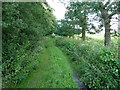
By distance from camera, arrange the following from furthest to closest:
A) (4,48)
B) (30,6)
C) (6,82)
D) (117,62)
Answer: (30,6) → (4,48) → (6,82) → (117,62)

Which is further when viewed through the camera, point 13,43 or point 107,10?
point 107,10

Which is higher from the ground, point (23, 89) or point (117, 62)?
point (117, 62)

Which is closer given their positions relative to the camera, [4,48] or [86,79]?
[86,79]

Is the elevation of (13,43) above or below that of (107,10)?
below

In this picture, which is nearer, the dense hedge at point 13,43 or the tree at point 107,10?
the dense hedge at point 13,43

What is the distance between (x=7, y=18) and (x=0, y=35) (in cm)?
81

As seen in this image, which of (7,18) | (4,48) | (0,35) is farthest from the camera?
(4,48)

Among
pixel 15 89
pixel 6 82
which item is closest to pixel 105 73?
pixel 15 89

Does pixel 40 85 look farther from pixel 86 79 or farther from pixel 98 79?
pixel 98 79

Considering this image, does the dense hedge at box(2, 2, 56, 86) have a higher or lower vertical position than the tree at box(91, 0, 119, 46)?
lower

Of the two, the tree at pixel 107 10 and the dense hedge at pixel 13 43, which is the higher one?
the tree at pixel 107 10

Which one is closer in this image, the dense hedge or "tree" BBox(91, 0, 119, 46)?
the dense hedge

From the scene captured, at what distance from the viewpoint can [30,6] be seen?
422 centimetres

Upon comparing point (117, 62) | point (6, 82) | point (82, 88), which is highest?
point (117, 62)
